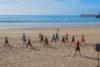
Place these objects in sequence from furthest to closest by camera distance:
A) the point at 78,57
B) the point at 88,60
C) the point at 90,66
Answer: the point at 78,57 → the point at 88,60 → the point at 90,66

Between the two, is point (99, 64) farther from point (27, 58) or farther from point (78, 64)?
point (27, 58)

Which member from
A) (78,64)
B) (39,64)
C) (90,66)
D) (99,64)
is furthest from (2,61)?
(99,64)

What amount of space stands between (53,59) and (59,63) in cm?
99

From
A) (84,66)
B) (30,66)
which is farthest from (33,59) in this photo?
(84,66)

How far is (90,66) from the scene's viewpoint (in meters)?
9.15

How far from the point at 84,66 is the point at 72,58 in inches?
71.0

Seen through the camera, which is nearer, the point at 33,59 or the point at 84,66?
the point at 84,66

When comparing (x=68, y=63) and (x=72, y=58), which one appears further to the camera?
(x=72, y=58)

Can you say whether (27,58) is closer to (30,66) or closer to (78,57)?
(30,66)

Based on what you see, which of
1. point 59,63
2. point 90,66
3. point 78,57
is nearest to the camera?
point 90,66

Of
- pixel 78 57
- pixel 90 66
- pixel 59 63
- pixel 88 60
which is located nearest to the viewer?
pixel 90 66

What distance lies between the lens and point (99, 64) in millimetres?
9430

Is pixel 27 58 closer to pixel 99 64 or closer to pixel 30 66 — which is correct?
pixel 30 66

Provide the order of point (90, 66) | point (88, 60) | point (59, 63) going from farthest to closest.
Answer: point (88, 60) < point (59, 63) < point (90, 66)
